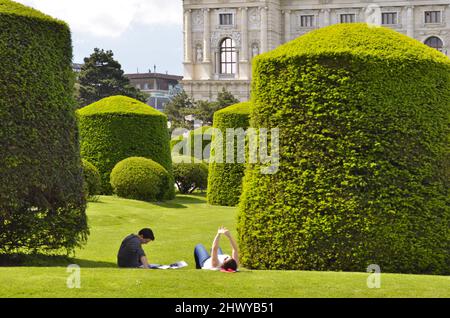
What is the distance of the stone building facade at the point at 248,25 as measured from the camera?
77.7 metres

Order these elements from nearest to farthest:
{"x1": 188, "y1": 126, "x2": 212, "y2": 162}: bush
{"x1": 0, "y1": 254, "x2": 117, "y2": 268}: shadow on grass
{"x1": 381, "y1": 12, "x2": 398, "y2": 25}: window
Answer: {"x1": 0, "y1": 254, "x2": 117, "y2": 268}: shadow on grass, {"x1": 188, "y1": 126, "x2": 212, "y2": 162}: bush, {"x1": 381, "y1": 12, "x2": 398, "y2": 25}: window

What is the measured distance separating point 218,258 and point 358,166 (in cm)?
212

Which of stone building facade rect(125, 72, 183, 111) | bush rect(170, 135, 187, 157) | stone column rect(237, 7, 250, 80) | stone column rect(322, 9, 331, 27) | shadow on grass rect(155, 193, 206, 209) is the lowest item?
shadow on grass rect(155, 193, 206, 209)

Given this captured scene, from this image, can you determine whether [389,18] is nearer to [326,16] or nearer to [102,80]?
[326,16]

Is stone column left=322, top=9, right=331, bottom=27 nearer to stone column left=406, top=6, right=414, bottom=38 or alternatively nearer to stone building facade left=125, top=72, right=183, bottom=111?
stone column left=406, top=6, right=414, bottom=38

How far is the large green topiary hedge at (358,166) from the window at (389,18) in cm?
6996

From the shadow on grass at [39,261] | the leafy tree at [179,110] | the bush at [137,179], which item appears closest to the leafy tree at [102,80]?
the leafy tree at [179,110]

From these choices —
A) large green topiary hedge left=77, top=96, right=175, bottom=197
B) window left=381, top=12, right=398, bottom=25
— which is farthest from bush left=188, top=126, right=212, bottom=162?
window left=381, top=12, right=398, bottom=25

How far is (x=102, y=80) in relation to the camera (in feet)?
192

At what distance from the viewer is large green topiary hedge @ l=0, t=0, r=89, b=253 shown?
9.98m

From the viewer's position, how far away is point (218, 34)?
266 ft

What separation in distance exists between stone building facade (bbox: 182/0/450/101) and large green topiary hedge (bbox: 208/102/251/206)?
53.6 meters
